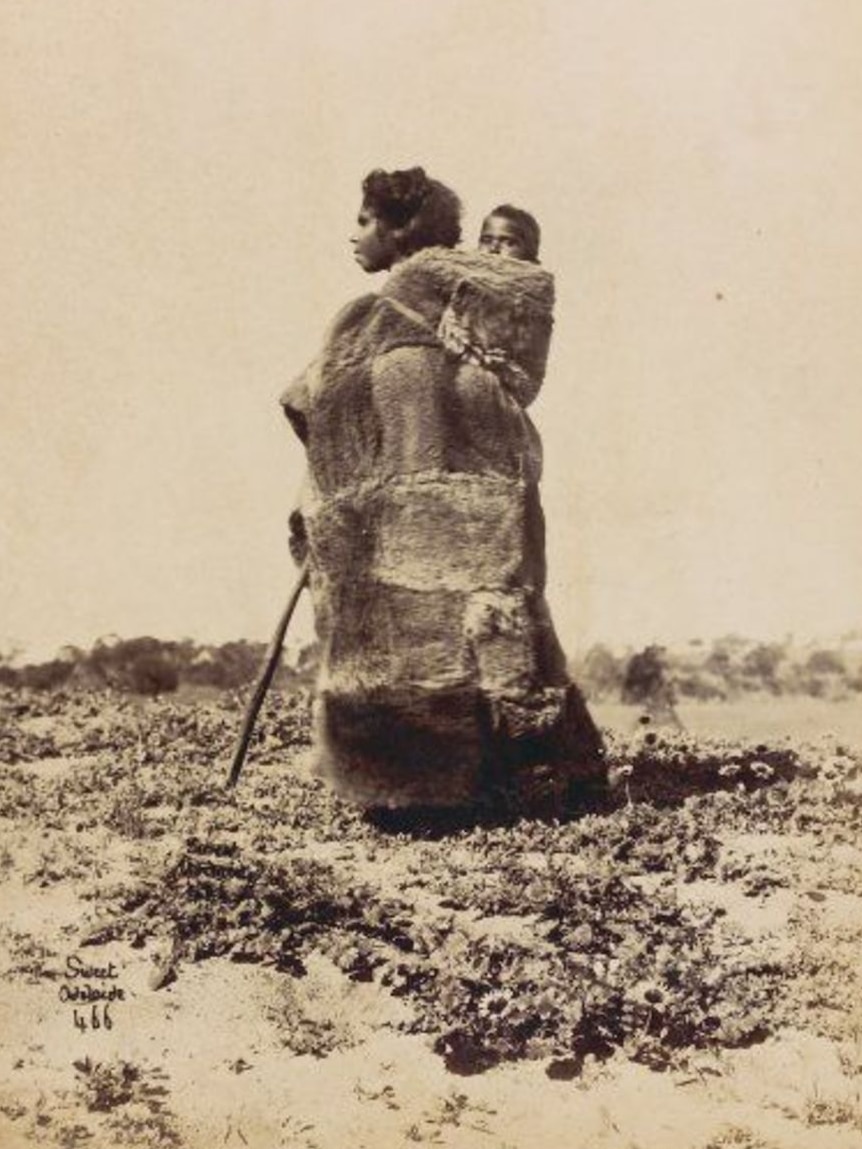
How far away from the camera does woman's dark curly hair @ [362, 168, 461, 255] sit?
6871 millimetres

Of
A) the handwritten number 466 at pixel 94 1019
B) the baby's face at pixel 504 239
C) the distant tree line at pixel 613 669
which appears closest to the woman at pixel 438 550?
the baby's face at pixel 504 239

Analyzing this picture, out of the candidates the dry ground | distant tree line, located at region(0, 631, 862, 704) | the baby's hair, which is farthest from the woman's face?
distant tree line, located at region(0, 631, 862, 704)

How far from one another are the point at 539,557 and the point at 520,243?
5.79 ft

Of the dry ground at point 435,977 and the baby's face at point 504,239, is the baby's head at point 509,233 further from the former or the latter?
the dry ground at point 435,977

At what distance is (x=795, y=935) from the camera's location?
4832mm

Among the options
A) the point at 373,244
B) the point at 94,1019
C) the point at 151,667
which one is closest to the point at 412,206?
the point at 373,244

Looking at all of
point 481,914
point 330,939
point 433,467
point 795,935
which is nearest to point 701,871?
point 795,935

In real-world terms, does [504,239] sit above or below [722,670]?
above

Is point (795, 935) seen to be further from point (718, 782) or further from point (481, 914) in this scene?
point (718, 782)

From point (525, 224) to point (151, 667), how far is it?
9508 mm

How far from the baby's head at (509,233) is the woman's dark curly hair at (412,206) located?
0.20 m

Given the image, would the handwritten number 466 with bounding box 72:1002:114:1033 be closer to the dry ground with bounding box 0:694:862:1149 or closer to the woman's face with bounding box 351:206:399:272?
the dry ground with bounding box 0:694:862:1149

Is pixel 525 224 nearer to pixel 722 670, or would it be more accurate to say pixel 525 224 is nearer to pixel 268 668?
pixel 268 668

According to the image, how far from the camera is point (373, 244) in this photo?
6.98m
